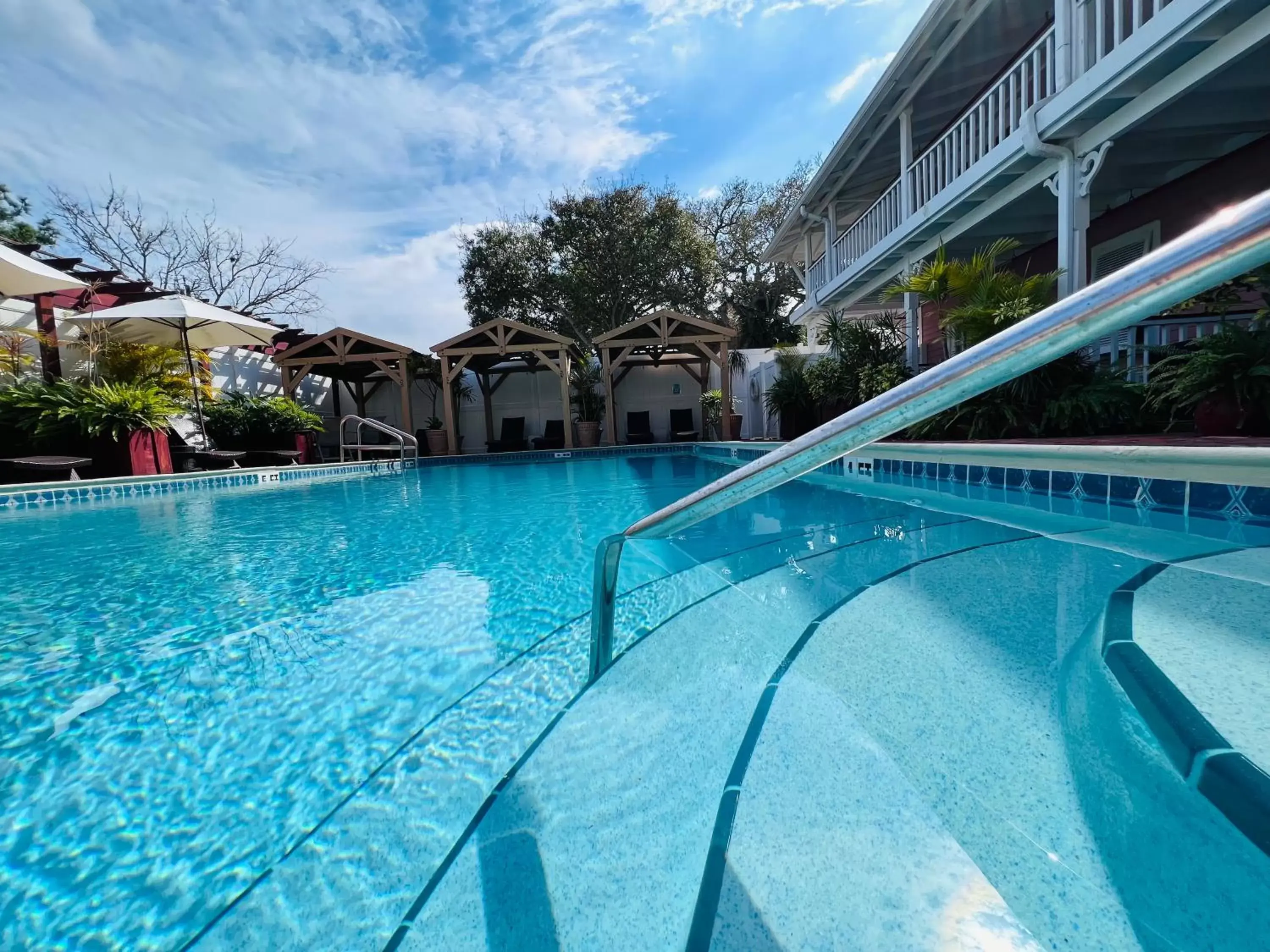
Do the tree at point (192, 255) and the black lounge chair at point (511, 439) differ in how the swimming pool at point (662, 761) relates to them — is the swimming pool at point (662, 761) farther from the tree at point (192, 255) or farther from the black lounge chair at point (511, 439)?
the tree at point (192, 255)

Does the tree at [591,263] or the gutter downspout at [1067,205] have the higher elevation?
the tree at [591,263]

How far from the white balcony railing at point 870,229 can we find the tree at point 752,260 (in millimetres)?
11308

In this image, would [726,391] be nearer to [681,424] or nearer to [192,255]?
[681,424]

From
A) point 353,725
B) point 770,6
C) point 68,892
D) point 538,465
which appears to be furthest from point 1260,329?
point 770,6

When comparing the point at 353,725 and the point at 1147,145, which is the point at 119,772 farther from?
the point at 1147,145

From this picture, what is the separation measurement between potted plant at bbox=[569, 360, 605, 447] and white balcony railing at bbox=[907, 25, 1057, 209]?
900 cm

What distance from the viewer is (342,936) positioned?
1.16 metres

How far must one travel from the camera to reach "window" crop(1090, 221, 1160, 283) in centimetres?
748

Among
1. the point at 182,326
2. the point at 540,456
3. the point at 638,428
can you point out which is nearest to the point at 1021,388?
the point at 540,456

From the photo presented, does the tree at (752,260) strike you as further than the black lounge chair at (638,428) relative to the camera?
Yes

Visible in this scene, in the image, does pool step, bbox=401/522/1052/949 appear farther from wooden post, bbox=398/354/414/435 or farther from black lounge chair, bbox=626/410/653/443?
black lounge chair, bbox=626/410/653/443

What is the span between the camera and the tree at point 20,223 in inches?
811

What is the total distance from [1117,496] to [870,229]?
Result: 848cm

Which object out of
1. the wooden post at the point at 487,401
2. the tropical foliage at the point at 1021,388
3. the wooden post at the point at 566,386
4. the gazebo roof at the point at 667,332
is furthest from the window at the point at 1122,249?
the wooden post at the point at 487,401
